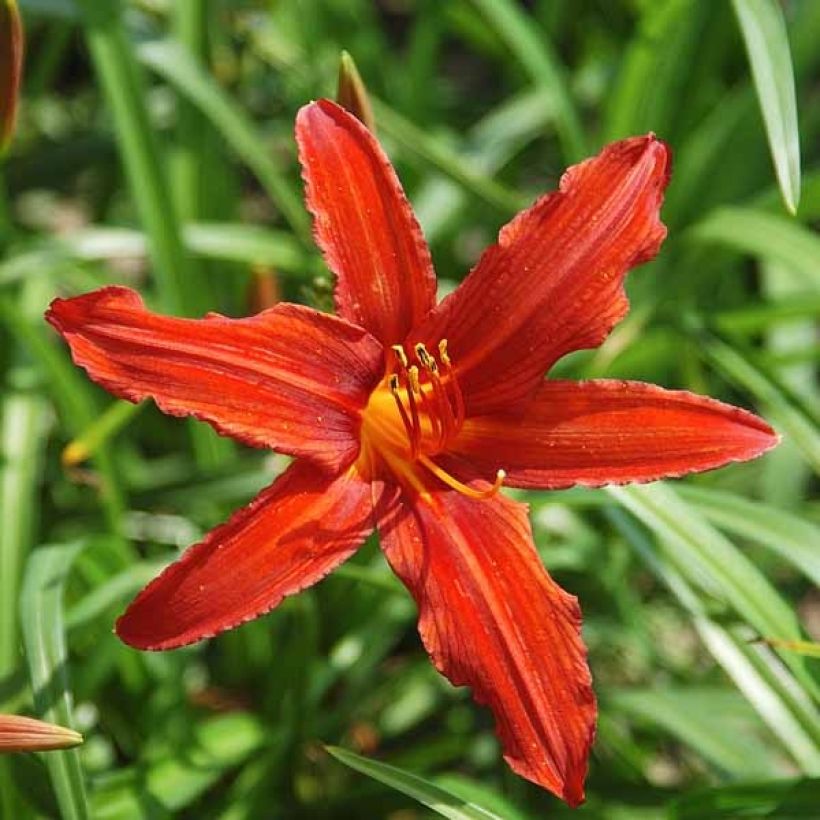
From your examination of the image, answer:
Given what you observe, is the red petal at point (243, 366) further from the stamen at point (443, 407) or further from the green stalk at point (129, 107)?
the green stalk at point (129, 107)

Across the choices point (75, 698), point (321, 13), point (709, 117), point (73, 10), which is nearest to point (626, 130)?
point (709, 117)

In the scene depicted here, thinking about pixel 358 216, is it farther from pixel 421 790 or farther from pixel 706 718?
pixel 706 718

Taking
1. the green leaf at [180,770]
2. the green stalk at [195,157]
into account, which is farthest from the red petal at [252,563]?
the green stalk at [195,157]

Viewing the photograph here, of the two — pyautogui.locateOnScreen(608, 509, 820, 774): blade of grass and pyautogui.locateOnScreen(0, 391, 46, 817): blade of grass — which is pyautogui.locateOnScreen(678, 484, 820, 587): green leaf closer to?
pyautogui.locateOnScreen(608, 509, 820, 774): blade of grass

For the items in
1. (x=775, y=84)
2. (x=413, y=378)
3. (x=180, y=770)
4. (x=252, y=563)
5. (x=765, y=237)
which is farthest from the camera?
(x=765, y=237)

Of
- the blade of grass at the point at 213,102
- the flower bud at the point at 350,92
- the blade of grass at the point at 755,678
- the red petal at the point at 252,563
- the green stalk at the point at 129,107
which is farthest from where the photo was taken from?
the blade of grass at the point at 213,102

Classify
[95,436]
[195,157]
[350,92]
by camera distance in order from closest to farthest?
[350,92]
[95,436]
[195,157]

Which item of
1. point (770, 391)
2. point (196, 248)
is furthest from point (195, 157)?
point (770, 391)
